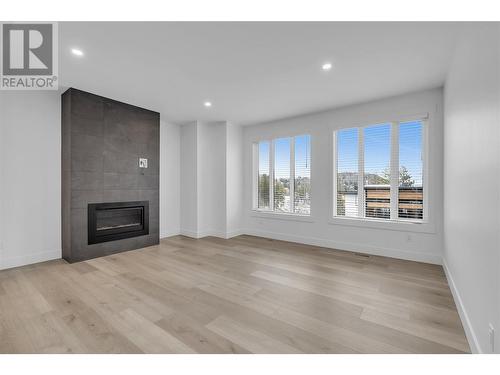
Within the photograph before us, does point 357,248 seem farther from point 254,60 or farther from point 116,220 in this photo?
point 116,220

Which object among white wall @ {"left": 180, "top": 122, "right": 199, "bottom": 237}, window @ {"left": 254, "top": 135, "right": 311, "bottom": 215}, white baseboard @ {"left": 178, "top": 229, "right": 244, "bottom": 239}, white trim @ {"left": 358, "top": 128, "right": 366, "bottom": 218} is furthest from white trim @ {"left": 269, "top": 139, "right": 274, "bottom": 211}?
white trim @ {"left": 358, "top": 128, "right": 366, "bottom": 218}

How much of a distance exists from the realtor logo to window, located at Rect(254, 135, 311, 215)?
157 inches

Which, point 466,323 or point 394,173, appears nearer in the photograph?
point 466,323

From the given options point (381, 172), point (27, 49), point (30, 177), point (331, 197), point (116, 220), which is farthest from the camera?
point (331, 197)

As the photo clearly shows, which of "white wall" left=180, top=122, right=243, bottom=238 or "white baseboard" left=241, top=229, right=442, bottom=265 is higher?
"white wall" left=180, top=122, right=243, bottom=238

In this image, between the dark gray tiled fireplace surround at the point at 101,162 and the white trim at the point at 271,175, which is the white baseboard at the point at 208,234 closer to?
the dark gray tiled fireplace surround at the point at 101,162

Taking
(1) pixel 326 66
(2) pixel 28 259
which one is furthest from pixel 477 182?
(2) pixel 28 259

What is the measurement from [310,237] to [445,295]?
2382 mm

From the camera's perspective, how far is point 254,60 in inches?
105

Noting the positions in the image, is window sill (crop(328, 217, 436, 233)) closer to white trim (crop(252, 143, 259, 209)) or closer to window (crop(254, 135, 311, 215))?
window (crop(254, 135, 311, 215))

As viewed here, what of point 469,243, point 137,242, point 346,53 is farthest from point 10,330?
point 346,53

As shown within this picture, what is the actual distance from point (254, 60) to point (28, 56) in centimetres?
250

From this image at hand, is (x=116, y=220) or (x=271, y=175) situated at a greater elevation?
(x=271, y=175)

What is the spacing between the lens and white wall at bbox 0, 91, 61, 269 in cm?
323
